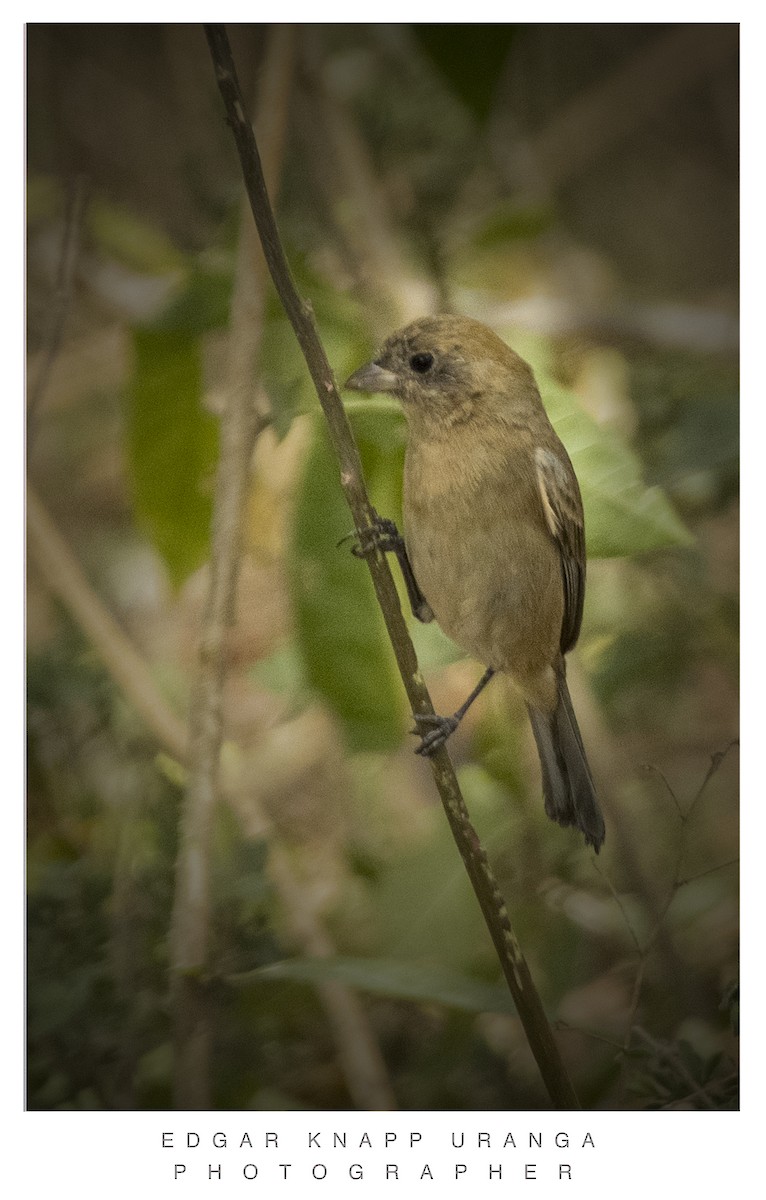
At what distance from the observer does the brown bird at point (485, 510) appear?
8.63ft

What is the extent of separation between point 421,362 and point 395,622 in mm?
446

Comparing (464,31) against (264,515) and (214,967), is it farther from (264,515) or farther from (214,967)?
(214,967)

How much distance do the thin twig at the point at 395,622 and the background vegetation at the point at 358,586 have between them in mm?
43

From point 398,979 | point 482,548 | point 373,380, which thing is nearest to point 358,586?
point 482,548

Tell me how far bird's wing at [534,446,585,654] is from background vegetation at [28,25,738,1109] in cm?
3

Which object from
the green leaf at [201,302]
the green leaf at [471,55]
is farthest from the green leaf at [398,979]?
the green leaf at [471,55]

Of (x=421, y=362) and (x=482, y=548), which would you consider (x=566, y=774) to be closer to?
(x=482, y=548)

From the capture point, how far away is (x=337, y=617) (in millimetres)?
2713

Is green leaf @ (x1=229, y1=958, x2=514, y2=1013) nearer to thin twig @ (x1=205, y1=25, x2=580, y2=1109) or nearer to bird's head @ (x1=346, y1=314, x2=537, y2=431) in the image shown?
thin twig @ (x1=205, y1=25, x2=580, y2=1109)

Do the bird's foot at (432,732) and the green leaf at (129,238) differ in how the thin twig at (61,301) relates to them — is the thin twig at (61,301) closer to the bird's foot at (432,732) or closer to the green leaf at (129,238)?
the green leaf at (129,238)
